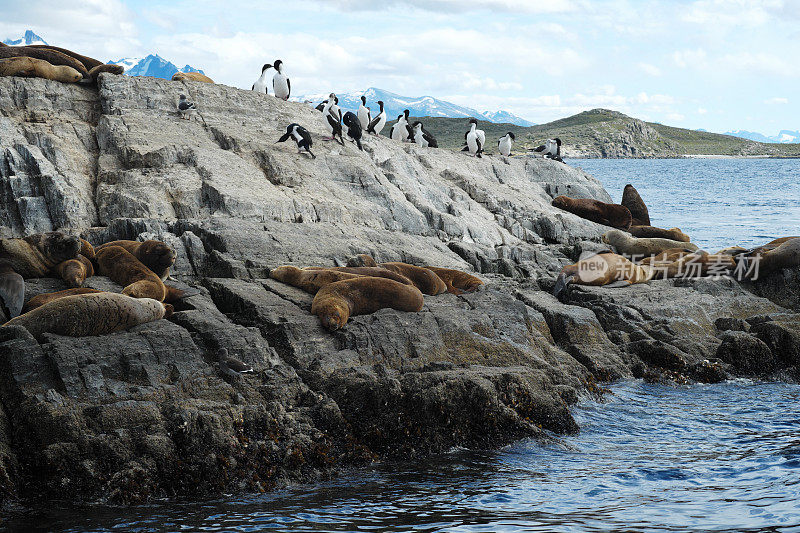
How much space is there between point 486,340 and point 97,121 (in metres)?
10.2

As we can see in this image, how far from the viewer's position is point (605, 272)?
13.3 metres

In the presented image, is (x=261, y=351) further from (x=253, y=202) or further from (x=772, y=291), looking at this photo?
(x=772, y=291)

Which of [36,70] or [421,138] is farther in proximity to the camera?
[421,138]

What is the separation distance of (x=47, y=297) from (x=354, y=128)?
1025cm

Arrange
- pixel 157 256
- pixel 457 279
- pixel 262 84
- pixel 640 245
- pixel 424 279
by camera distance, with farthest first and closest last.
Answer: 1. pixel 262 84
2. pixel 640 245
3. pixel 457 279
4. pixel 424 279
5. pixel 157 256

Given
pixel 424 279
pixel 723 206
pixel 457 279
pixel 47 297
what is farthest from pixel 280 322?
pixel 723 206

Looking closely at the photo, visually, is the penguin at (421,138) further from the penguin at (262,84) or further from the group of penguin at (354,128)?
the penguin at (262,84)

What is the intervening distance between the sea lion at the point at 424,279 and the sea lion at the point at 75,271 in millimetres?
4356

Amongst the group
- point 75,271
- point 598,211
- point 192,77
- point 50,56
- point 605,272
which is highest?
point 192,77

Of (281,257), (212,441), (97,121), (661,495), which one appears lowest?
(661,495)

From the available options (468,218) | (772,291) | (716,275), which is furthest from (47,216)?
(772,291)

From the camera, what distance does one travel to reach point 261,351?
803cm

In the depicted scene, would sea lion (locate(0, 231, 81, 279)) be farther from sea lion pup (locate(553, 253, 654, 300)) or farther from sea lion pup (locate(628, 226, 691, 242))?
sea lion pup (locate(628, 226, 691, 242))

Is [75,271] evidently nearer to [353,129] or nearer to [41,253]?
[41,253]
